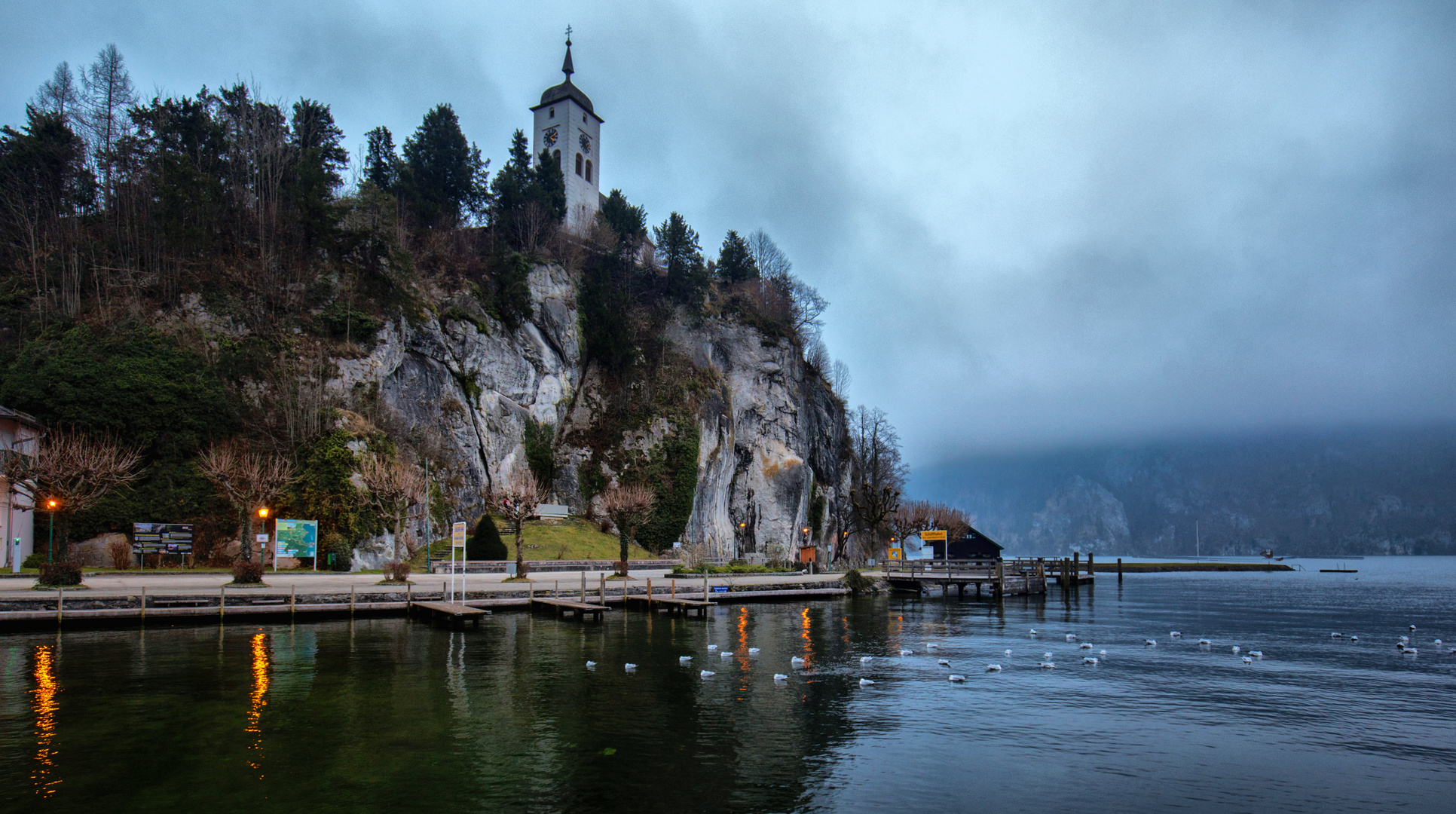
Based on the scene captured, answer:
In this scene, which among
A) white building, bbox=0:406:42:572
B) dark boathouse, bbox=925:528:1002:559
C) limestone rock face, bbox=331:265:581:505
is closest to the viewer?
white building, bbox=0:406:42:572

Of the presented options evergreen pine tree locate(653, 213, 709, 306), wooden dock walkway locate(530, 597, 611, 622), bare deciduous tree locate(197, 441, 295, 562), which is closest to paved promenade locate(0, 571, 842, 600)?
wooden dock walkway locate(530, 597, 611, 622)

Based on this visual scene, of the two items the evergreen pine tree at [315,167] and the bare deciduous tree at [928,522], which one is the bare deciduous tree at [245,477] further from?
the bare deciduous tree at [928,522]

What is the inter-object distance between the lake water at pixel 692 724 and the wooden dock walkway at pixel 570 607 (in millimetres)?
2710

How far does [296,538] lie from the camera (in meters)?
37.9

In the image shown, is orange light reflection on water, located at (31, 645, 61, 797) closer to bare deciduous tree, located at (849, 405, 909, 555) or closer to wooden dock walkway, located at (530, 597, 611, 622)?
wooden dock walkway, located at (530, 597, 611, 622)

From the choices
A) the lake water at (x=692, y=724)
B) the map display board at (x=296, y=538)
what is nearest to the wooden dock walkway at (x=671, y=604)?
the lake water at (x=692, y=724)

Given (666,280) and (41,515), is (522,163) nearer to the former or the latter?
(666,280)

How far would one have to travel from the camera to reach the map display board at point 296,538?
123 ft

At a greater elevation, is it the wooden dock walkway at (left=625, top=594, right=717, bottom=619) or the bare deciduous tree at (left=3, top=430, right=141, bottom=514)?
the bare deciduous tree at (left=3, top=430, right=141, bottom=514)

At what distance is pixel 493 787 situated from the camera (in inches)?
434

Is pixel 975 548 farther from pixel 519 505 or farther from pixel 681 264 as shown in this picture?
pixel 519 505

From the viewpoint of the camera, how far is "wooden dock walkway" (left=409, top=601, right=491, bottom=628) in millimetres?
26984

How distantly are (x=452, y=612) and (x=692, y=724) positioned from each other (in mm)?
14936

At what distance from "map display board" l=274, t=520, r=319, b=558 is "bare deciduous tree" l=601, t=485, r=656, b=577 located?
54.6ft
